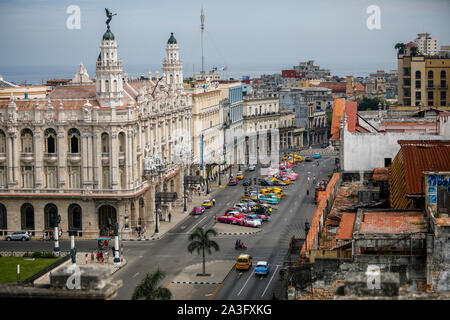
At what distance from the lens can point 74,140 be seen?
84000 millimetres

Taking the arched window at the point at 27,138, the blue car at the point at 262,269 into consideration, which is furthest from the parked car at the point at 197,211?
the blue car at the point at 262,269

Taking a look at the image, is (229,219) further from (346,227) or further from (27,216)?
(346,227)

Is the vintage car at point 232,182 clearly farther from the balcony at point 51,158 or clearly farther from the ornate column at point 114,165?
the balcony at point 51,158

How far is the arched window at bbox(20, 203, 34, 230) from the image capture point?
8488 centimetres

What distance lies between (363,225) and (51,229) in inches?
2012

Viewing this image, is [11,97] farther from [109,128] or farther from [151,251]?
[151,251]

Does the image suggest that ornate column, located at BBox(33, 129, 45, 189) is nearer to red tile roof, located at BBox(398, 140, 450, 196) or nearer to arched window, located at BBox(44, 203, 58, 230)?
arched window, located at BBox(44, 203, 58, 230)

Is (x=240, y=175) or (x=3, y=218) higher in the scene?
(x=3, y=218)

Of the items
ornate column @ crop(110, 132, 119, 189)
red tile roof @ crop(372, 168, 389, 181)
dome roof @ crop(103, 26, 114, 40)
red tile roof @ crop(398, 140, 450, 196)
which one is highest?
dome roof @ crop(103, 26, 114, 40)

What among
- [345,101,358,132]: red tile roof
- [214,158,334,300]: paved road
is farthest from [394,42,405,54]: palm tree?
[345,101,358,132]: red tile roof

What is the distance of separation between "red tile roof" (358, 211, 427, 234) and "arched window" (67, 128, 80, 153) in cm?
4674

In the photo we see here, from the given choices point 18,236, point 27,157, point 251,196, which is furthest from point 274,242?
point 27,157

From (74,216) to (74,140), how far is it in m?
7.95

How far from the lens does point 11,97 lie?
8519 cm
